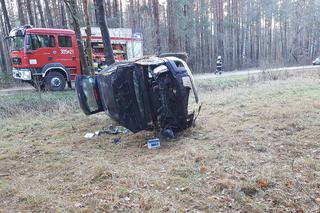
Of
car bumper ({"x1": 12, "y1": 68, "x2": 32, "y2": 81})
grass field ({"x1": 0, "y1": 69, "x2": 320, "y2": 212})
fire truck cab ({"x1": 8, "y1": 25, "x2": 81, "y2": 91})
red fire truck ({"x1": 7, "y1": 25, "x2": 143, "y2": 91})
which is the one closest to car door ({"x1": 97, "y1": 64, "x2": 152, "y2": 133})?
grass field ({"x1": 0, "y1": 69, "x2": 320, "y2": 212})

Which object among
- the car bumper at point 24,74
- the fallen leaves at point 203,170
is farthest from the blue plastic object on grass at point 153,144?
the car bumper at point 24,74

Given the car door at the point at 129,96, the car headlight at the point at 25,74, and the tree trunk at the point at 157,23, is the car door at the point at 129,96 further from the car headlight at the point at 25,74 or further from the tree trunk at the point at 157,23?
the tree trunk at the point at 157,23

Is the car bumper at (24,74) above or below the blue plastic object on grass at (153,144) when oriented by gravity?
above

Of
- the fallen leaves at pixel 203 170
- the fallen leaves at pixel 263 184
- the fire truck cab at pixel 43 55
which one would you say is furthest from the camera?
the fire truck cab at pixel 43 55

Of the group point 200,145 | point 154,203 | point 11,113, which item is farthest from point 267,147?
point 11,113

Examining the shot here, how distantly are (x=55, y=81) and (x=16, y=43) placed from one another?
224 cm

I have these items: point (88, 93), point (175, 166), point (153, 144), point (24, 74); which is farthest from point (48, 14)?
point (175, 166)

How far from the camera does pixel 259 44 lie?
123ft

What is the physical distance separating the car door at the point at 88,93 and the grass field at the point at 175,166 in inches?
25.1

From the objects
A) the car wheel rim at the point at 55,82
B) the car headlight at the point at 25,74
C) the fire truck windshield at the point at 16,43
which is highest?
the fire truck windshield at the point at 16,43

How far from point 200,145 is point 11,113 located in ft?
20.0

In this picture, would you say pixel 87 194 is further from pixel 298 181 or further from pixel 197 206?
pixel 298 181

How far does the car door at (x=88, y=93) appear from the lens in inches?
219

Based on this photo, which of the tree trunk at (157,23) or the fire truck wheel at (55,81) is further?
the tree trunk at (157,23)
